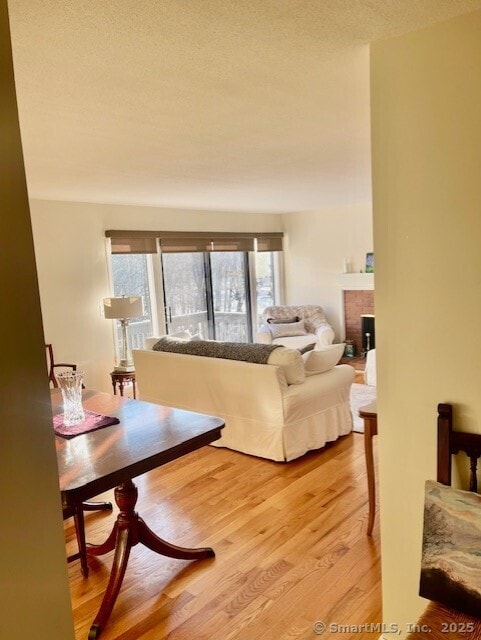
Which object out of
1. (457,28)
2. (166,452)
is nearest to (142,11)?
(457,28)

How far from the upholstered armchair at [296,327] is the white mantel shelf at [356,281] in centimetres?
54

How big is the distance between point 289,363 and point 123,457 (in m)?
1.93

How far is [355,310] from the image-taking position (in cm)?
738

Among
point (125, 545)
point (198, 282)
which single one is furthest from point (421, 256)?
point (198, 282)

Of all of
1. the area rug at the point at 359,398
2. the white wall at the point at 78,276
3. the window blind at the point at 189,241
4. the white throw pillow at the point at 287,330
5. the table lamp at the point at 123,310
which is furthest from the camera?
the white throw pillow at the point at 287,330

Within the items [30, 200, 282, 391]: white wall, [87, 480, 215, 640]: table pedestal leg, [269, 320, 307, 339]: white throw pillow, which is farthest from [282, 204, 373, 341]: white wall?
[87, 480, 215, 640]: table pedestal leg

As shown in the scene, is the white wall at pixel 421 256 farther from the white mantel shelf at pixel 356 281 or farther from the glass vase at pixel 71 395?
the white mantel shelf at pixel 356 281

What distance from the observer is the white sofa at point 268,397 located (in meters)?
3.68

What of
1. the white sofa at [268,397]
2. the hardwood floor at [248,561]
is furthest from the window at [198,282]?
the hardwood floor at [248,561]

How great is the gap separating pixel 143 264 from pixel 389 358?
4725mm

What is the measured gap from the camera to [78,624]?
216cm

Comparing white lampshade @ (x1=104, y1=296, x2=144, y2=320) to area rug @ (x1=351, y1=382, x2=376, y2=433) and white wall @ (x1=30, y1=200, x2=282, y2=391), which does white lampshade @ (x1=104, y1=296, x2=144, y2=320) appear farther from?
area rug @ (x1=351, y1=382, x2=376, y2=433)

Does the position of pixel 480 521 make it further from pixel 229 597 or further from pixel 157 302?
pixel 157 302

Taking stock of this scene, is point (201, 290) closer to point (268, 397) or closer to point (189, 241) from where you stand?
point (189, 241)
